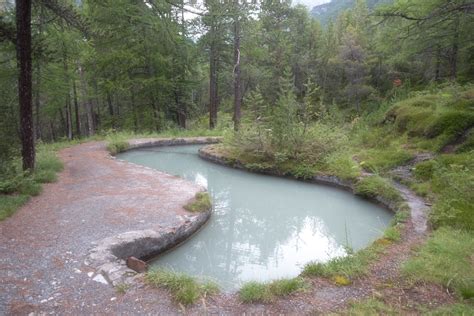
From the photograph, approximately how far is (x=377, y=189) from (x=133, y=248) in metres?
5.23

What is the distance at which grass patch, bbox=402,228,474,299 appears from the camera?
3.38 metres

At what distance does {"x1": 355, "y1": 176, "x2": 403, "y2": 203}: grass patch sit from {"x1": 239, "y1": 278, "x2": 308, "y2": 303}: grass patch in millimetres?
3974

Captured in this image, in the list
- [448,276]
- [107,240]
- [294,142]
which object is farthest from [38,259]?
[294,142]

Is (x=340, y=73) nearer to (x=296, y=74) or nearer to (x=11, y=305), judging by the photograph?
(x=296, y=74)

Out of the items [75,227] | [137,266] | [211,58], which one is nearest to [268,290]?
[137,266]

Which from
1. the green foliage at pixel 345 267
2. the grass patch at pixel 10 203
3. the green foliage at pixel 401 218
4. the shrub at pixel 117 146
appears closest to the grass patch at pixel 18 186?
the grass patch at pixel 10 203

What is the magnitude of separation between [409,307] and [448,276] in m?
0.73

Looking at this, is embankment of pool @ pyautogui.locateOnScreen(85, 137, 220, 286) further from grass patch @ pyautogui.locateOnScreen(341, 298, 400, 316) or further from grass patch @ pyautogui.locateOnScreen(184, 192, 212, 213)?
grass patch @ pyautogui.locateOnScreen(341, 298, 400, 316)

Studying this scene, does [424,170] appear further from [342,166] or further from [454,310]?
[454,310]

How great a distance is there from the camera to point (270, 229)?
6062 mm

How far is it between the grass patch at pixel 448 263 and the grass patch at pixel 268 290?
51.2 inches

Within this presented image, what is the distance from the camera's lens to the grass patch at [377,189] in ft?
22.1

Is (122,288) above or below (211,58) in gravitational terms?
below

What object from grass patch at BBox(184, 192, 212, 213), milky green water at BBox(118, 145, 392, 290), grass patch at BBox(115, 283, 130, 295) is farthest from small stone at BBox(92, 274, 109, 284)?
grass patch at BBox(184, 192, 212, 213)
